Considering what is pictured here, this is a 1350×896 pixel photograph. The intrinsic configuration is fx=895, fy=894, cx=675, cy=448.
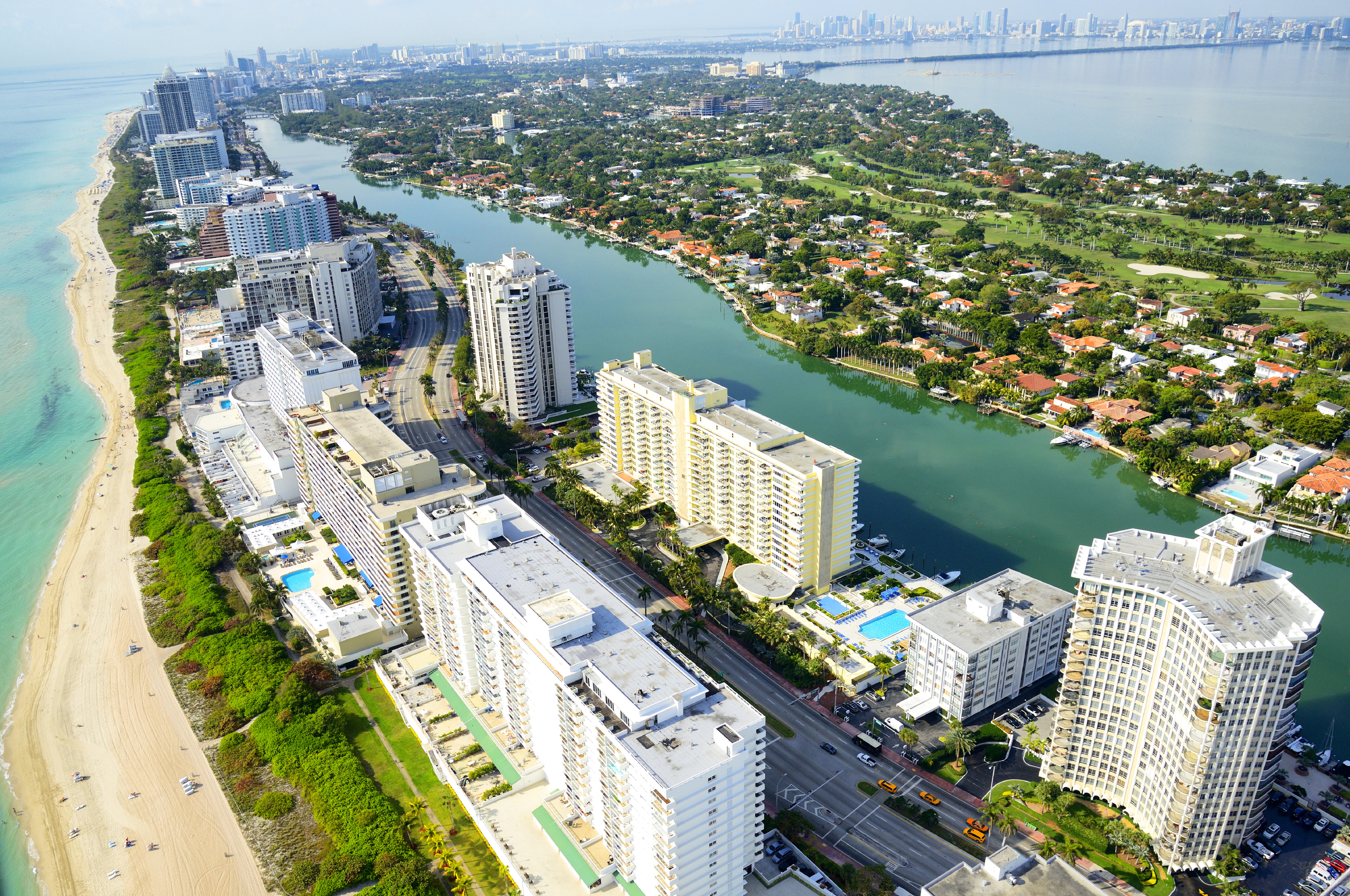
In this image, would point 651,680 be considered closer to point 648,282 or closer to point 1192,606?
point 1192,606

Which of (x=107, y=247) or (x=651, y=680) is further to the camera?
(x=107, y=247)

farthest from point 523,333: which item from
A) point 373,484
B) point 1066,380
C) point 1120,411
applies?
point 1120,411

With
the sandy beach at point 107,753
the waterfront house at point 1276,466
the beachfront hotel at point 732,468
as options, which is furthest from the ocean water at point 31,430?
the waterfront house at point 1276,466

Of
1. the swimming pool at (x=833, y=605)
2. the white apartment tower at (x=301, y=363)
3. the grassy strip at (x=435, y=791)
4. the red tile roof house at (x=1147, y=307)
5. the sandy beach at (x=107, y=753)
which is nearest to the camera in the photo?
the grassy strip at (x=435, y=791)

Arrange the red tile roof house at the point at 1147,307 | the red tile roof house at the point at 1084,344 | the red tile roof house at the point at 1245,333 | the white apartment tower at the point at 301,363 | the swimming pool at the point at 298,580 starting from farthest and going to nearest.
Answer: the red tile roof house at the point at 1147,307 < the red tile roof house at the point at 1245,333 < the red tile roof house at the point at 1084,344 < the white apartment tower at the point at 301,363 < the swimming pool at the point at 298,580

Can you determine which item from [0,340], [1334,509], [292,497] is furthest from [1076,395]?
[0,340]

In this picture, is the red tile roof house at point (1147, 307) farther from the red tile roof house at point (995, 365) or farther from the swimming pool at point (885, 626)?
the swimming pool at point (885, 626)

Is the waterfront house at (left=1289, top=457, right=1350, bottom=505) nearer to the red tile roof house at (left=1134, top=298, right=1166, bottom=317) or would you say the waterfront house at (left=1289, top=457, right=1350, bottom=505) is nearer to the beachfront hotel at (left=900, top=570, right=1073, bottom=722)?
the beachfront hotel at (left=900, top=570, right=1073, bottom=722)
